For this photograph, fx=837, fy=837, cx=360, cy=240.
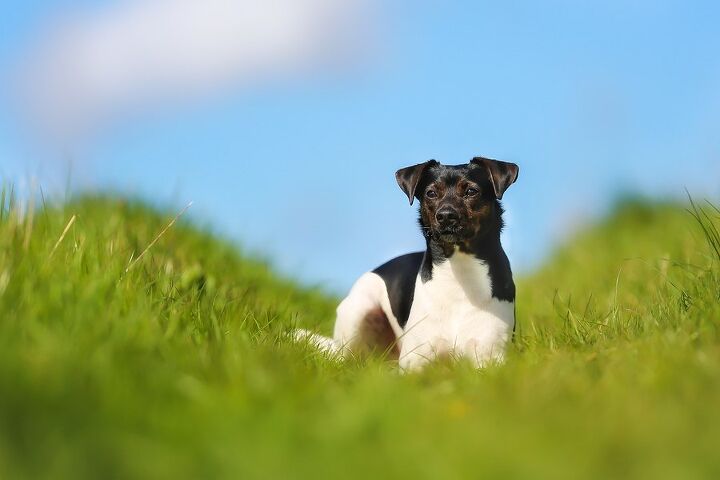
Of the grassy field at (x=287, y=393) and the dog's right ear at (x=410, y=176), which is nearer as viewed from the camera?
the grassy field at (x=287, y=393)

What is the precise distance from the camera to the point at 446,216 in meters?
5.49

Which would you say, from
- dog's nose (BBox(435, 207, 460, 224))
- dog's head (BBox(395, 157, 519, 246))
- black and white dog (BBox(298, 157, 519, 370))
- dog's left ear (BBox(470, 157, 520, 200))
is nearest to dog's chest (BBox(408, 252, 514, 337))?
black and white dog (BBox(298, 157, 519, 370))

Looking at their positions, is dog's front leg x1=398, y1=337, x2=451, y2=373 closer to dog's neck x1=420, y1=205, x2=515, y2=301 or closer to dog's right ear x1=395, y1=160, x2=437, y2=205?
dog's neck x1=420, y1=205, x2=515, y2=301

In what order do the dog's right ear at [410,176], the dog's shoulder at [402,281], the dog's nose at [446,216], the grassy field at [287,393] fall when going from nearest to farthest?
1. the grassy field at [287,393]
2. the dog's nose at [446,216]
3. the dog's right ear at [410,176]
4. the dog's shoulder at [402,281]

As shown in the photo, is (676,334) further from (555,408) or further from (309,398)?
(309,398)

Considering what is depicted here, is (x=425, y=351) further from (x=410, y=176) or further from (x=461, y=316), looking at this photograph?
(x=410, y=176)

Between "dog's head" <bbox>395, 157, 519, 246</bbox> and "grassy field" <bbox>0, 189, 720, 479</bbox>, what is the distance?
864 millimetres

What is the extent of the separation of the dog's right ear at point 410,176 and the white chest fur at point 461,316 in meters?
0.56

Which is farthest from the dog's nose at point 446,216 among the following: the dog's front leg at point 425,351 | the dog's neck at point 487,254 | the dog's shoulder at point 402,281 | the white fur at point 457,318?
the dog's shoulder at point 402,281

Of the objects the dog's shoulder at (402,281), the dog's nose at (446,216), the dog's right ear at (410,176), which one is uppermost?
the dog's right ear at (410,176)

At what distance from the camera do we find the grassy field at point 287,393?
10.2ft

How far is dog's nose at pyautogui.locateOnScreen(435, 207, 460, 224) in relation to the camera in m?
5.48

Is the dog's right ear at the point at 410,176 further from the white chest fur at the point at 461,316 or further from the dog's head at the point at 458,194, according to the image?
the white chest fur at the point at 461,316

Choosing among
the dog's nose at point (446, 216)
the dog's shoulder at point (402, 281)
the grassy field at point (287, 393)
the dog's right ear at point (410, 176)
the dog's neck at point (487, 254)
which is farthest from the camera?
the dog's shoulder at point (402, 281)
